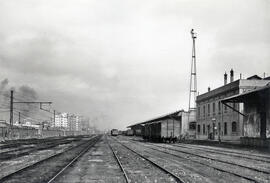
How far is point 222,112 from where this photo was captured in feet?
162

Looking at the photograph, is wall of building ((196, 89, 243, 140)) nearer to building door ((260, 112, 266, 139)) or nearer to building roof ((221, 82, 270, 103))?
building roof ((221, 82, 270, 103))

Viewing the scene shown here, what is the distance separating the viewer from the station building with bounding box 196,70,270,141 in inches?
1880

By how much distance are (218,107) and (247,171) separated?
4286 cm

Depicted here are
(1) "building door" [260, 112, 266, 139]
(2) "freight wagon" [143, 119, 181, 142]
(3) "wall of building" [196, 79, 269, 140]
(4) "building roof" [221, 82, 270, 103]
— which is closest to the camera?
→ (4) "building roof" [221, 82, 270, 103]

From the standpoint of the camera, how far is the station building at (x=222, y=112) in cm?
4775

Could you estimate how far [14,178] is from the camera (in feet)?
38.8

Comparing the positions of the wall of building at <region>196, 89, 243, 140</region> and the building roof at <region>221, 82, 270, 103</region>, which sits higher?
the building roof at <region>221, 82, 270, 103</region>

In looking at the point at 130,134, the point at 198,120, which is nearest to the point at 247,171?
the point at 198,120

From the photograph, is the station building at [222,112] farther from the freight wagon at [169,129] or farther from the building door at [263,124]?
the building door at [263,124]

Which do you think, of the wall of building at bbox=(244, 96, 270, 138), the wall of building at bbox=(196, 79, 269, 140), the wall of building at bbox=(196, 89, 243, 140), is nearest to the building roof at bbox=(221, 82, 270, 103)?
the wall of building at bbox=(244, 96, 270, 138)

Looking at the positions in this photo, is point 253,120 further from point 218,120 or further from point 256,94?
point 218,120

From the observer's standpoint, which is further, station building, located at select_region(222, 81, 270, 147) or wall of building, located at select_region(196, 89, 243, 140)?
wall of building, located at select_region(196, 89, 243, 140)

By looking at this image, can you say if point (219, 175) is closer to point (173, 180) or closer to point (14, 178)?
point (173, 180)

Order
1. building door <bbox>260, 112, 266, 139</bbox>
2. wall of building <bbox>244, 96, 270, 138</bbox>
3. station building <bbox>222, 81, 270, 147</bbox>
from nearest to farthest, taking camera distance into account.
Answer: station building <bbox>222, 81, 270, 147</bbox>, wall of building <bbox>244, 96, 270, 138</bbox>, building door <bbox>260, 112, 266, 139</bbox>
